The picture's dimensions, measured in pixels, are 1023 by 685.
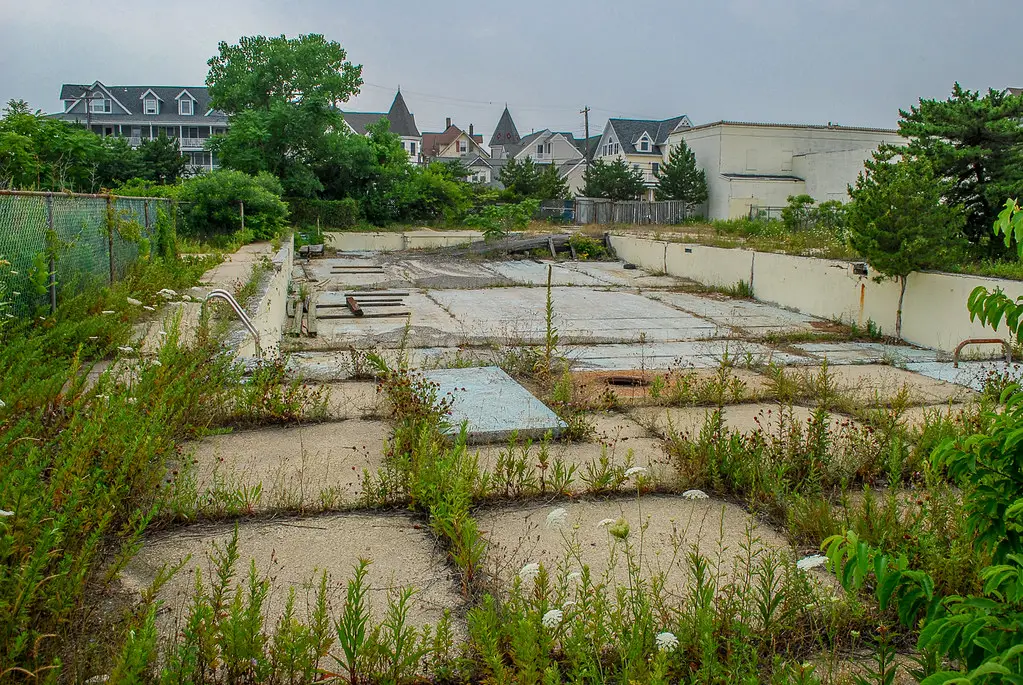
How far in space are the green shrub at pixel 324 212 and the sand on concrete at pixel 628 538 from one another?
28.0 meters

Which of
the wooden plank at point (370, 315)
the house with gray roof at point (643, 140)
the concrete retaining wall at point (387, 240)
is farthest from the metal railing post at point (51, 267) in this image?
the house with gray roof at point (643, 140)

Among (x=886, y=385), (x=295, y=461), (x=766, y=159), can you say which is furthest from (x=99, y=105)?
(x=295, y=461)

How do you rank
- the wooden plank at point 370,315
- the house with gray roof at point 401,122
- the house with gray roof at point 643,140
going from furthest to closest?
the house with gray roof at point 401,122
the house with gray roof at point 643,140
the wooden plank at point 370,315

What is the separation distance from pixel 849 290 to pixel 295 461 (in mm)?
10310

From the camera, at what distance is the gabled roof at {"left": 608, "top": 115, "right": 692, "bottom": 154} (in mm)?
62125

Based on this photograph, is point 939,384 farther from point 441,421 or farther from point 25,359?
point 25,359

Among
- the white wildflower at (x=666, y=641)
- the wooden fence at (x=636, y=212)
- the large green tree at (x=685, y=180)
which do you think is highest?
the large green tree at (x=685, y=180)

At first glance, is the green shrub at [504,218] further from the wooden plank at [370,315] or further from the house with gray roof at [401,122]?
the house with gray roof at [401,122]

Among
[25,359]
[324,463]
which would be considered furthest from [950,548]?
[25,359]

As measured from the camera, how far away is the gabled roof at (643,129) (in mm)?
62125

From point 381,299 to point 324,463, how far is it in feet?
35.6

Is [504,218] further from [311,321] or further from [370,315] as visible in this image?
[311,321]

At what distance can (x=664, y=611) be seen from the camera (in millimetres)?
3186

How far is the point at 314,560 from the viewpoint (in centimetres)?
393
